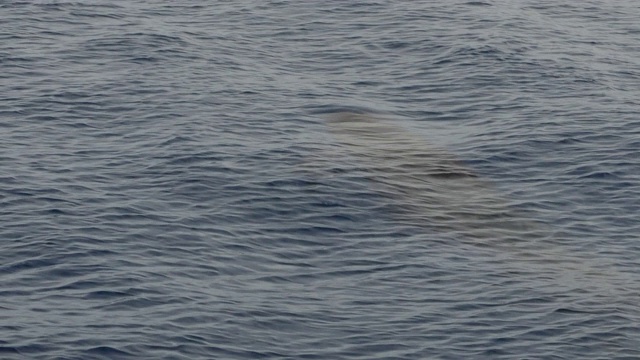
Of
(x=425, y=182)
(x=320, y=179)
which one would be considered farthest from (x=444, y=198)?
(x=320, y=179)

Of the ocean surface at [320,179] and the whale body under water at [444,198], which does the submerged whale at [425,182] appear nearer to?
the whale body under water at [444,198]

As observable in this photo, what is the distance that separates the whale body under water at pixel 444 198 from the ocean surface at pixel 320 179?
0.39 ft

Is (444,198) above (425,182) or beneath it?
beneath

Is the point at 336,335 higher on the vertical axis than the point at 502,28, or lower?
lower

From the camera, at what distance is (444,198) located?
46750 mm

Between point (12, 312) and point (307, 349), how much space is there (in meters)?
8.68

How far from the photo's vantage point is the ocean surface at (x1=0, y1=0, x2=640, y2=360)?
36.8m

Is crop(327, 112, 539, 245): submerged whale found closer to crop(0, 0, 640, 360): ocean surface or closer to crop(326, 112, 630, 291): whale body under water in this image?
crop(326, 112, 630, 291): whale body under water

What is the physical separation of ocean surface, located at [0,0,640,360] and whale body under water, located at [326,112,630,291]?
0.39ft

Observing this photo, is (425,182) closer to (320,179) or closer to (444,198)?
(444,198)

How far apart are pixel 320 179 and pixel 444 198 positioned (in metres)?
4.66

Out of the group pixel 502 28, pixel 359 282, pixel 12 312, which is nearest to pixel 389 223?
pixel 359 282

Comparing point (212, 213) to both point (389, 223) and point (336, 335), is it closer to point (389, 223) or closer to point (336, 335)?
point (389, 223)

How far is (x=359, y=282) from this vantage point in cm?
3962
